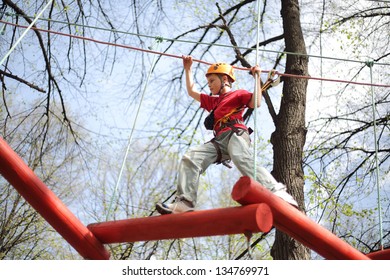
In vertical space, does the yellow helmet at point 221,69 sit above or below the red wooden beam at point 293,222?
above

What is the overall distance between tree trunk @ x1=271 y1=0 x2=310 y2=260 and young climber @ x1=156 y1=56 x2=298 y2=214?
1845mm

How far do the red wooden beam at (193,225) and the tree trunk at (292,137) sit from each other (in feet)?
8.07

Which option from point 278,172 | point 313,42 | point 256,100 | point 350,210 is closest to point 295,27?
point 313,42

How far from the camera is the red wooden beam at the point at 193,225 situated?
246 cm

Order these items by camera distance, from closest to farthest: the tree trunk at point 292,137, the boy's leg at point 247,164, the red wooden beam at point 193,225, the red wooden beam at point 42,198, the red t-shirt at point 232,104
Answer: the red wooden beam at point 193,225 → the red wooden beam at point 42,198 → the boy's leg at point 247,164 → the red t-shirt at point 232,104 → the tree trunk at point 292,137

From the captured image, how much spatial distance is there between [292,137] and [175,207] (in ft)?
8.69

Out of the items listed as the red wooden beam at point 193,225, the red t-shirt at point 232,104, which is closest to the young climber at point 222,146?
the red t-shirt at point 232,104

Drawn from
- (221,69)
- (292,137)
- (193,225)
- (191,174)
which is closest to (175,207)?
(191,174)

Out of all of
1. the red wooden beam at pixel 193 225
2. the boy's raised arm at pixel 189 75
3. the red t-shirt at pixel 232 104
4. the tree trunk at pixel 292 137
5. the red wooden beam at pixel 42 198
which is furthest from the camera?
the tree trunk at pixel 292 137

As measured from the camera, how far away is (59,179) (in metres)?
9.30

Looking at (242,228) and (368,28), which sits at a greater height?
(368,28)

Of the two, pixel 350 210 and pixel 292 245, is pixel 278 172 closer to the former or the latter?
pixel 292 245

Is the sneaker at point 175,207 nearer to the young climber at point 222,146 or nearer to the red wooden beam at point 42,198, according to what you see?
the young climber at point 222,146
